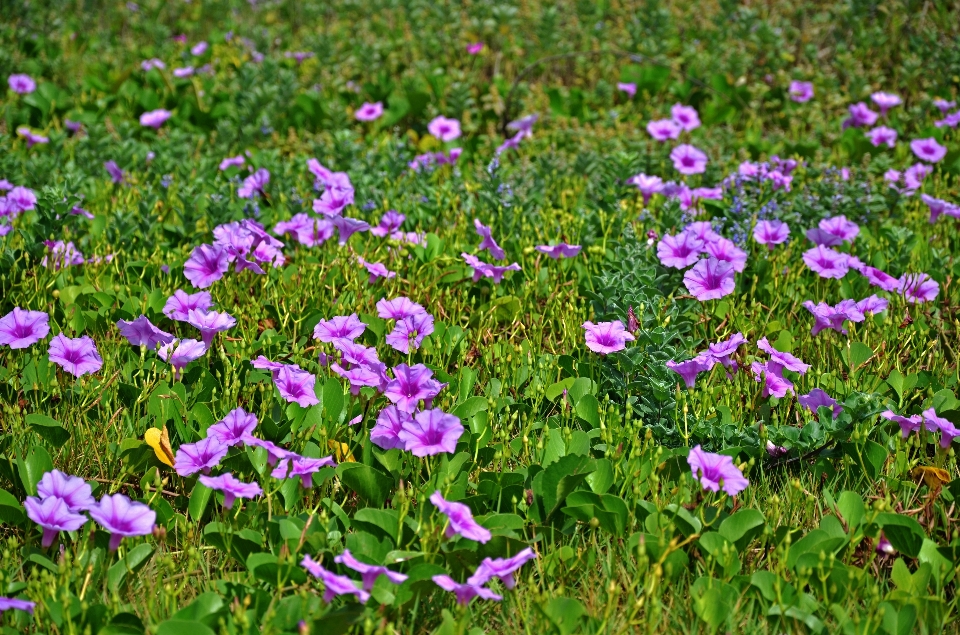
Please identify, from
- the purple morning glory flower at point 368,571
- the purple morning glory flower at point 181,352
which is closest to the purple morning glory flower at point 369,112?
the purple morning glory flower at point 181,352

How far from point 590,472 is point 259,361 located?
0.94 m

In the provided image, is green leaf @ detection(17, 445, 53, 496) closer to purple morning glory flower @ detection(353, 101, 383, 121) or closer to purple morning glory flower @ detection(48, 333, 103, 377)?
purple morning glory flower @ detection(48, 333, 103, 377)

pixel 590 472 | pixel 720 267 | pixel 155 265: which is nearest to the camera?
pixel 590 472

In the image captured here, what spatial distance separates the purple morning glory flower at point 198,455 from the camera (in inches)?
87.3

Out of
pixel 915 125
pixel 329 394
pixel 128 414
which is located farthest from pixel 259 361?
pixel 915 125

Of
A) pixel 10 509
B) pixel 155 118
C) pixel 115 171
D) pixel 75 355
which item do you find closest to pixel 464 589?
pixel 10 509

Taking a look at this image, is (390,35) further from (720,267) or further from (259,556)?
(259,556)

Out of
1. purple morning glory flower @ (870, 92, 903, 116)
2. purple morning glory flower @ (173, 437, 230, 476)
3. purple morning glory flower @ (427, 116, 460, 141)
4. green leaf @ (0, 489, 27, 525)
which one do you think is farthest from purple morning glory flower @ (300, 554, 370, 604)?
purple morning glory flower @ (870, 92, 903, 116)

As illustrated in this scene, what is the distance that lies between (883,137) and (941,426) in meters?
2.98

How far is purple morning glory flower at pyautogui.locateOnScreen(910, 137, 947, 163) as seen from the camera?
4578mm

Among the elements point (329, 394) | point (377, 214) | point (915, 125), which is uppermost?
point (329, 394)

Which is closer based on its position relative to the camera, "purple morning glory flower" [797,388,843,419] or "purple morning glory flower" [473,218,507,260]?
"purple morning glory flower" [797,388,843,419]

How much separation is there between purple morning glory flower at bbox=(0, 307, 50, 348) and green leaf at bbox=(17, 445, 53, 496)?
464 millimetres

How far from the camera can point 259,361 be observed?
2.51 m
